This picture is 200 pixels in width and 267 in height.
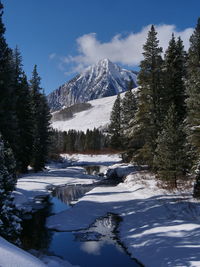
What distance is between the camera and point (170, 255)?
11.1 meters

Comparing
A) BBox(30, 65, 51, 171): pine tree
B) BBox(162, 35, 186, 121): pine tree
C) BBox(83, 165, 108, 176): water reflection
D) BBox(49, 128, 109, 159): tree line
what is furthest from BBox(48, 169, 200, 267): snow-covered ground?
BBox(49, 128, 109, 159): tree line

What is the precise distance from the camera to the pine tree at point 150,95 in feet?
92.1

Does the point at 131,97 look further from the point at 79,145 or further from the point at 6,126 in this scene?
the point at 79,145

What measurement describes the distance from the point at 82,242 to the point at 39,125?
30.8 m

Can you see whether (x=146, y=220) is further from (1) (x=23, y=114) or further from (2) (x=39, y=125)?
(2) (x=39, y=125)

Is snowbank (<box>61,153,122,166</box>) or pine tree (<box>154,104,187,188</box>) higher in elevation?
pine tree (<box>154,104,187,188</box>)

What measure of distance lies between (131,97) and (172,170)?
29.4 meters

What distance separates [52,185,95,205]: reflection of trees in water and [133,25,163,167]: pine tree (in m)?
7.07

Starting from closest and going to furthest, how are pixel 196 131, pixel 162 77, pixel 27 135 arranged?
pixel 196 131 → pixel 162 77 → pixel 27 135

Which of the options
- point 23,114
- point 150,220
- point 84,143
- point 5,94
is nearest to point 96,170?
point 23,114

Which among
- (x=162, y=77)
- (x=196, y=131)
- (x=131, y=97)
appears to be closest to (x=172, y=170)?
(x=196, y=131)

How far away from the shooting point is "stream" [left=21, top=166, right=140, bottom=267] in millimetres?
11828

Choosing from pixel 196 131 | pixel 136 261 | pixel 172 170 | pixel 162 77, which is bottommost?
pixel 136 261

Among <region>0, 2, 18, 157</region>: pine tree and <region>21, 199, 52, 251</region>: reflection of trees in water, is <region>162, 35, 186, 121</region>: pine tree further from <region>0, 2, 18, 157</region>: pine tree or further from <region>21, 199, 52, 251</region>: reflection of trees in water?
<region>21, 199, 52, 251</region>: reflection of trees in water
